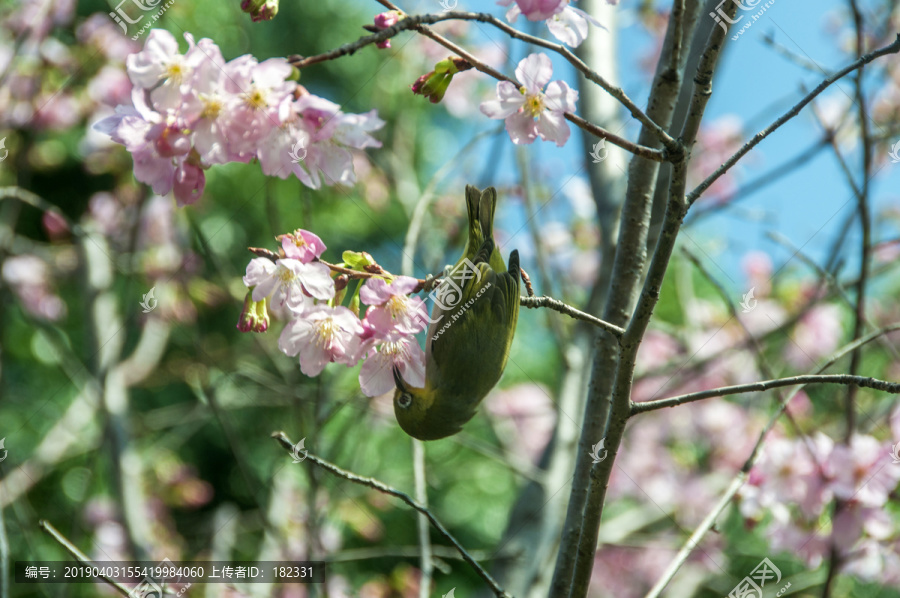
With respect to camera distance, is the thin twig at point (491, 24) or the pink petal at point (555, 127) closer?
the thin twig at point (491, 24)

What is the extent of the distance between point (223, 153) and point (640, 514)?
104 inches

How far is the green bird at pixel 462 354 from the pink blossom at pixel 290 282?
1.13ft

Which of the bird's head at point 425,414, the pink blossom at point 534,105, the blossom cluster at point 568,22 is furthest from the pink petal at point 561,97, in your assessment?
the bird's head at point 425,414

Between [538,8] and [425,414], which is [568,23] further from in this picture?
[425,414]

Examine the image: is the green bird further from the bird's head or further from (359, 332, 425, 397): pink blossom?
(359, 332, 425, 397): pink blossom

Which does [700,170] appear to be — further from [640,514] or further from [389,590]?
[389,590]

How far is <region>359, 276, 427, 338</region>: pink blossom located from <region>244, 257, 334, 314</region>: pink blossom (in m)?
0.06

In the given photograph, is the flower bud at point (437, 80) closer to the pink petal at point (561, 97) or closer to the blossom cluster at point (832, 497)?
the pink petal at point (561, 97)

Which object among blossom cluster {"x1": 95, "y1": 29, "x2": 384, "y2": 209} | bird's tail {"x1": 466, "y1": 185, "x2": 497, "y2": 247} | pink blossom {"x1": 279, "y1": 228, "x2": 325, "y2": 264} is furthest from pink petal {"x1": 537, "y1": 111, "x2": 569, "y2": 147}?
bird's tail {"x1": 466, "y1": 185, "x2": 497, "y2": 247}

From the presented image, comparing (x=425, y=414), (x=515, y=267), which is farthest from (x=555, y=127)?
(x=425, y=414)

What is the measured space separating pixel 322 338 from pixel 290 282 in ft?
0.31

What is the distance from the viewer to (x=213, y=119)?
0.80m

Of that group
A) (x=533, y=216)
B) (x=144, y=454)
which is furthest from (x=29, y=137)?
(x=144, y=454)

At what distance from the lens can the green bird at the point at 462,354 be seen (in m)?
1.25
